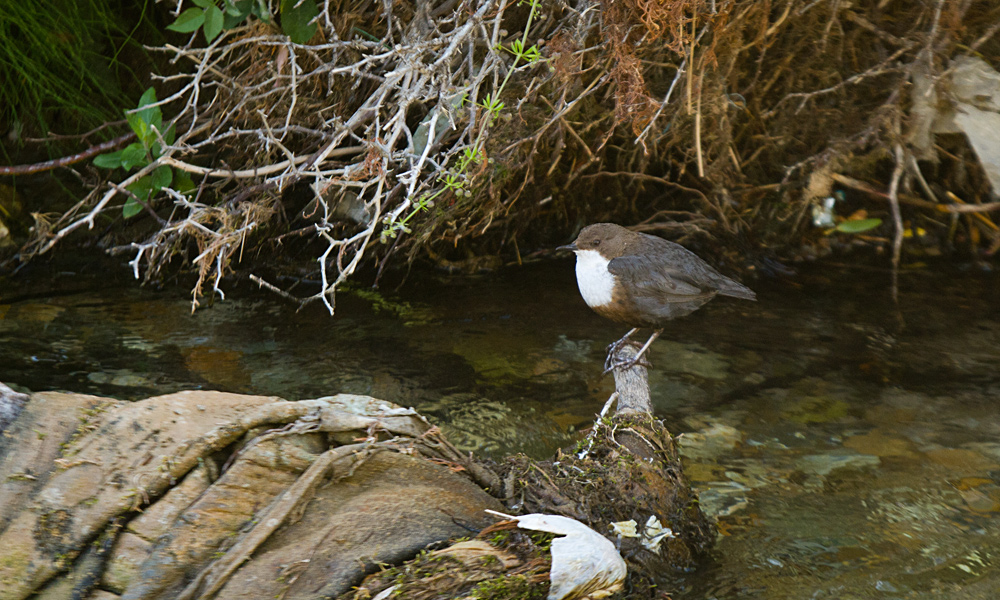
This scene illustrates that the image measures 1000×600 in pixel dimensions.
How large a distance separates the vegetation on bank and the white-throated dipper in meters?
0.64

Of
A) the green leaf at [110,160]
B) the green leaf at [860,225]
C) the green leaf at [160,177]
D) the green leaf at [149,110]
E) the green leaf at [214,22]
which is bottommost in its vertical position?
the green leaf at [860,225]

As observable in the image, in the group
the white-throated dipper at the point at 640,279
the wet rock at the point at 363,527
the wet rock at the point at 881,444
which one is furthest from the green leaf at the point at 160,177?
the wet rock at the point at 881,444

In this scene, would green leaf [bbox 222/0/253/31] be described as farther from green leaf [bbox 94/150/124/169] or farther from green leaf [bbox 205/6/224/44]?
green leaf [bbox 94/150/124/169]

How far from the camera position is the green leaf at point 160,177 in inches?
168

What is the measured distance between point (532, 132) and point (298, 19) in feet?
5.18

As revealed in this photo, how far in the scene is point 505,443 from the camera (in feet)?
12.8

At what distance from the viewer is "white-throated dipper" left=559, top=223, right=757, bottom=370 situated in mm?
3678

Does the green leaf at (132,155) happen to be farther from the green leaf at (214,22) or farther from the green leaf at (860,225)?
the green leaf at (860,225)

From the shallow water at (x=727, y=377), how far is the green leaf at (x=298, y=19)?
1826 millimetres

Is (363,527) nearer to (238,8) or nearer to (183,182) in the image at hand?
(238,8)

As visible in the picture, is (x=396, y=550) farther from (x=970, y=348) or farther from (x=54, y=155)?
(x=54, y=155)

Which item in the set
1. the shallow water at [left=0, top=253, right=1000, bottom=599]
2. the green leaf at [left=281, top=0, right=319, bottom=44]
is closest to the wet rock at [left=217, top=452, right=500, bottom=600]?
the shallow water at [left=0, top=253, right=1000, bottom=599]

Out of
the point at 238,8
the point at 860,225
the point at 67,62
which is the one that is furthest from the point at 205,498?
the point at 860,225

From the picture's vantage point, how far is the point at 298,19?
397cm
